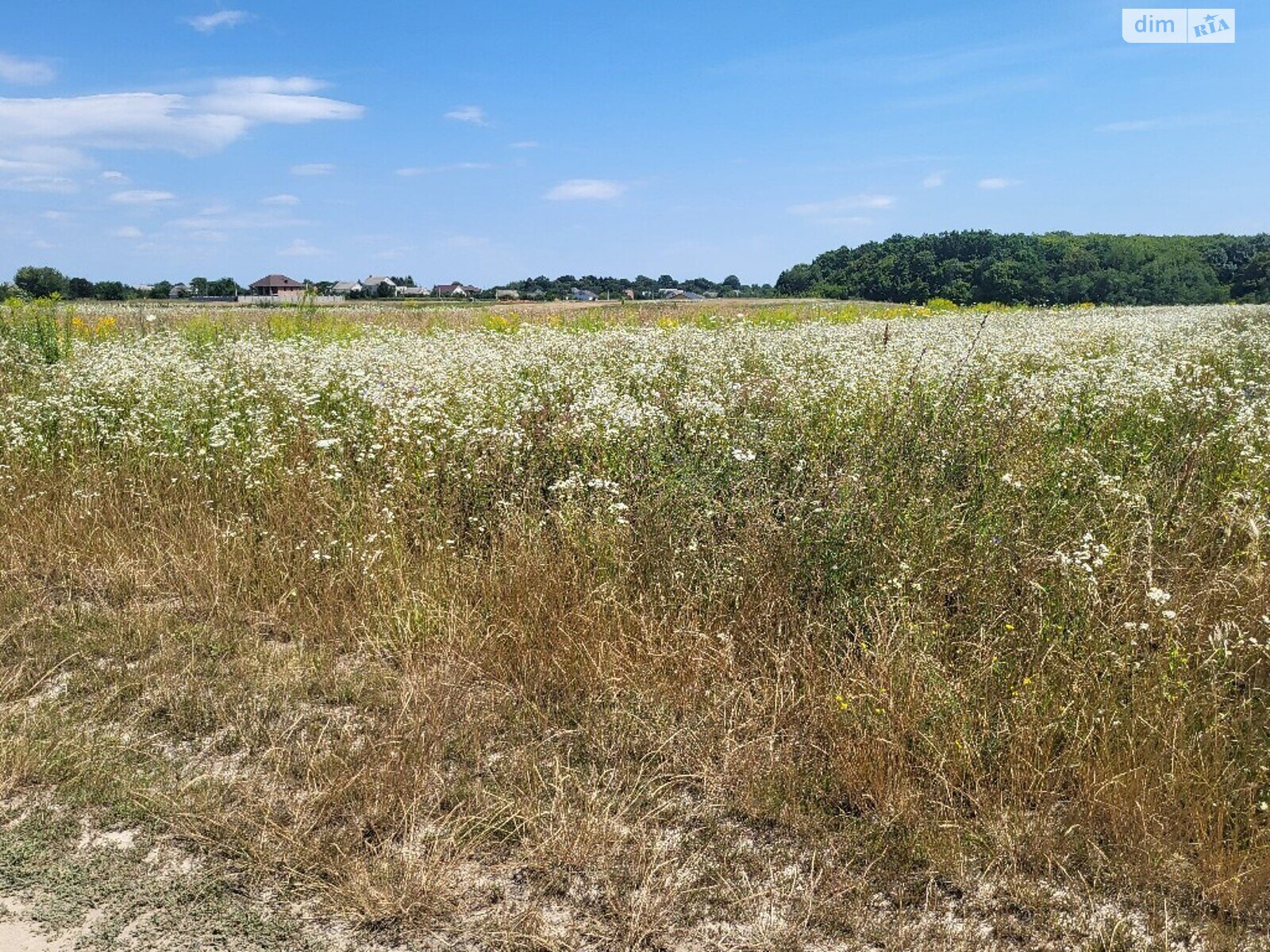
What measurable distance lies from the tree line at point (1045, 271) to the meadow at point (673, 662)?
55.3 metres

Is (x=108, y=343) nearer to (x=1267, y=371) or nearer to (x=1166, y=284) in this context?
(x=1267, y=371)

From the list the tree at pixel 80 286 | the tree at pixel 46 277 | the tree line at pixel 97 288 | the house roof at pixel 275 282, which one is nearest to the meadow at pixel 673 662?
the tree line at pixel 97 288

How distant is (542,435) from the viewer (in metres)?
6.05

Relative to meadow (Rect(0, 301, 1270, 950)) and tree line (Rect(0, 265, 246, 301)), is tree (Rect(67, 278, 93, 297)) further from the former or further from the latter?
meadow (Rect(0, 301, 1270, 950))

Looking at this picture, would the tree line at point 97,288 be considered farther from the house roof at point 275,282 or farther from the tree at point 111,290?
the house roof at point 275,282

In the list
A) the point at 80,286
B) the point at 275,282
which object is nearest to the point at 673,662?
the point at 80,286

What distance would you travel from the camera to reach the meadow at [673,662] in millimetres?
2754

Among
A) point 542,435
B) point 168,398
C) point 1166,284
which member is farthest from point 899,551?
point 1166,284

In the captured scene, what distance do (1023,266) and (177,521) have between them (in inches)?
2654

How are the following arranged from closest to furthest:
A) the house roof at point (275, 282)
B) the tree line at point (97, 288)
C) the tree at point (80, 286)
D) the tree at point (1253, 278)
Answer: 1. the tree line at point (97, 288)
2. the tree at point (80, 286)
3. the tree at point (1253, 278)
4. the house roof at point (275, 282)

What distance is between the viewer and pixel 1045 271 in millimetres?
63594

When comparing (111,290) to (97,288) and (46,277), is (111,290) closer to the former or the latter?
(97,288)

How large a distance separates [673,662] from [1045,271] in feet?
226

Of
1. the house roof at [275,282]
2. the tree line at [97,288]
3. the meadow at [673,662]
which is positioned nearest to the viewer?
the meadow at [673,662]
